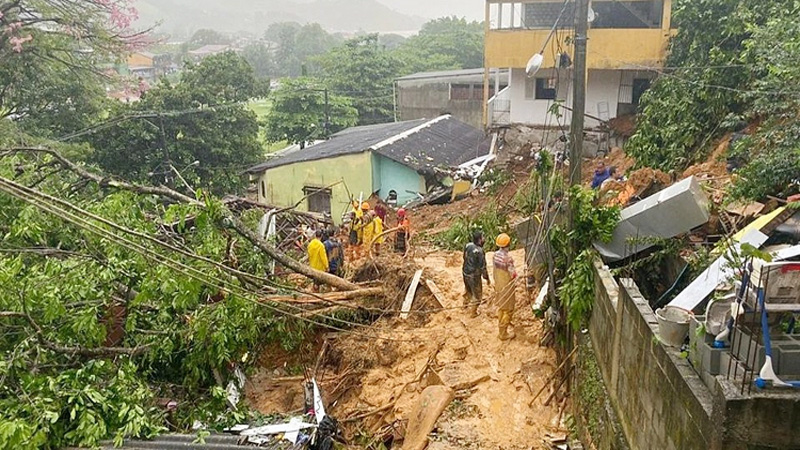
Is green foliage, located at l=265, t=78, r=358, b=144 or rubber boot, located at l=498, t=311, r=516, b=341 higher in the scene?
green foliage, located at l=265, t=78, r=358, b=144

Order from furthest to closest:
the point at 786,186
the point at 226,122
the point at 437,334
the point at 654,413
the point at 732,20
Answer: the point at 226,122
the point at 732,20
the point at 437,334
the point at 786,186
the point at 654,413

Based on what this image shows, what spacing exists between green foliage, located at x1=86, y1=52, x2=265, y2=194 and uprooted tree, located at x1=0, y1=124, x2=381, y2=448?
14012mm

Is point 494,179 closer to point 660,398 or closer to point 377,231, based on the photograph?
point 377,231

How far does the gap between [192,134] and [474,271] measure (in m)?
18.5

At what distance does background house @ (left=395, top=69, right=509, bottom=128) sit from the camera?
34.3m

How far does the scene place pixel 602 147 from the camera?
1836cm

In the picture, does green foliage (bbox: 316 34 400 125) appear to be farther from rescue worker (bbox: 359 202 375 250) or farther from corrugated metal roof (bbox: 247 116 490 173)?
rescue worker (bbox: 359 202 375 250)

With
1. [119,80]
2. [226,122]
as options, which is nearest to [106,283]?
[119,80]

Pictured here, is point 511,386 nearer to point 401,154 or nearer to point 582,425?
point 582,425

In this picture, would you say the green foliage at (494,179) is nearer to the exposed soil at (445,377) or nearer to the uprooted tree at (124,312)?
the exposed soil at (445,377)

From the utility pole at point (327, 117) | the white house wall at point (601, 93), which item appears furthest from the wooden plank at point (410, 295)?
the utility pole at point (327, 117)

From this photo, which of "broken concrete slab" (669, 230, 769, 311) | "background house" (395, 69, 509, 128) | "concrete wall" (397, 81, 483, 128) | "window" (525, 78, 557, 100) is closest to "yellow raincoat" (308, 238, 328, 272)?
"broken concrete slab" (669, 230, 769, 311)

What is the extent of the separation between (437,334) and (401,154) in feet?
37.0

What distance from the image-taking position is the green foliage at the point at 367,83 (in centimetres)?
3962
